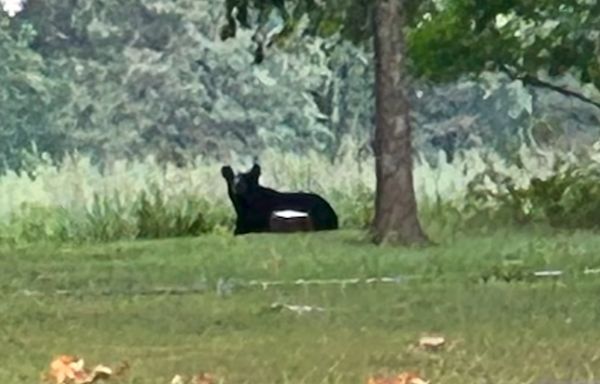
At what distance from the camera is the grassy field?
6.74 meters

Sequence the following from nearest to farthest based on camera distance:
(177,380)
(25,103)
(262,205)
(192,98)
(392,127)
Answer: (177,380) → (392,127) → (262,205) → (25,103) → (192,98)

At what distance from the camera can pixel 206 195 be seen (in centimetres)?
2302

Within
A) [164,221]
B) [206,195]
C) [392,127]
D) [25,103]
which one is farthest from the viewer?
[25,103]

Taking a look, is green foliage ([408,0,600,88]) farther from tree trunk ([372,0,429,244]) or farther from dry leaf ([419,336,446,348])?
dry leaf ([419,336,446,348])

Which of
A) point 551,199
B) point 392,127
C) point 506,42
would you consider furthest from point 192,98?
point 392,127

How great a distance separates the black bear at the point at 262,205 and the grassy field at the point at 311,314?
3448mm

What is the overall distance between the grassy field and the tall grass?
4.00m

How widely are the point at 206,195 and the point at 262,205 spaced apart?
13.4 feet

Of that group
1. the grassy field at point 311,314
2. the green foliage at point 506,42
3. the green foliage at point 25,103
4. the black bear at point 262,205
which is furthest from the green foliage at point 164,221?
the green foliage at point 25,103

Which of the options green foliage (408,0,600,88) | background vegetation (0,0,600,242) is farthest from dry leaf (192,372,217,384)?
background vegetation (0,0,600,242)

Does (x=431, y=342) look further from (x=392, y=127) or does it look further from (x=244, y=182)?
(x=244, y=182)

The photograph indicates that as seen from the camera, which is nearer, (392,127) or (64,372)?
(64,372)

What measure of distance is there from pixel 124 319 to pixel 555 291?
8.60ft

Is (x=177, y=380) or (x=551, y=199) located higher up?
(x=551, y=199)
